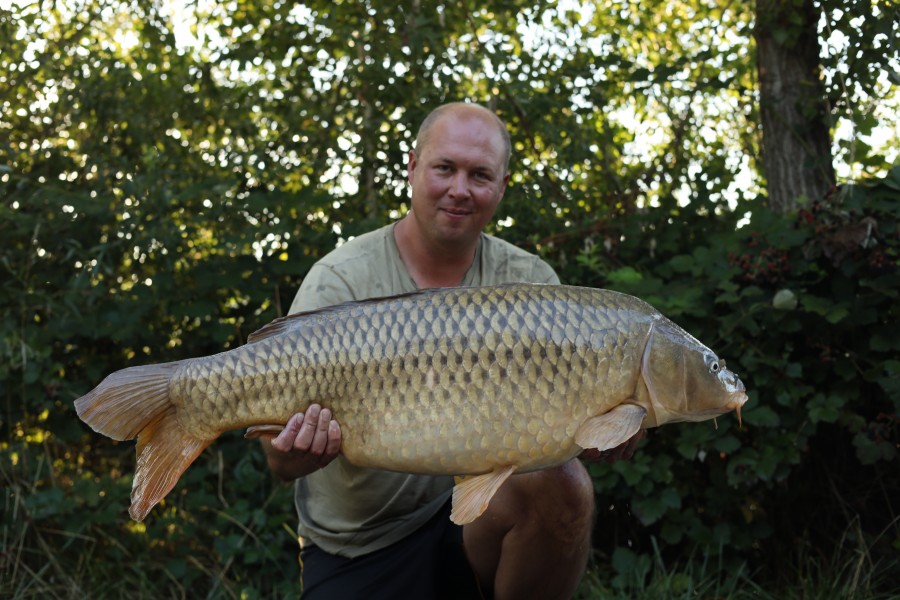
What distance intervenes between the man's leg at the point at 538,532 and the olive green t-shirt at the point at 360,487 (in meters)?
0.12

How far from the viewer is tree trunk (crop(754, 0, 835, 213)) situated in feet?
9.82

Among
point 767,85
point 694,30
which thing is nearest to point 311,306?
point 767,85

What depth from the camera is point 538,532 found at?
1.87 meters

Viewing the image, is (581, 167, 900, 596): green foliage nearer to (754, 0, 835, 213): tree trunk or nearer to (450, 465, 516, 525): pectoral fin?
(754, 0, 835, 213): tree trunk

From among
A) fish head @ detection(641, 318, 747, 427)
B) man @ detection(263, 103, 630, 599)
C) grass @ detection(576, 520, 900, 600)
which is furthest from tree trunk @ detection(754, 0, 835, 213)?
fish head @ detection(641, 318, 747, 427)

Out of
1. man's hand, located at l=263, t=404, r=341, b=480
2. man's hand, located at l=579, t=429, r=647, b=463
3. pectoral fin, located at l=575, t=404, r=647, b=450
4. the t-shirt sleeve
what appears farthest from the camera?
the t-shirt sleeve

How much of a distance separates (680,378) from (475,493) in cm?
33

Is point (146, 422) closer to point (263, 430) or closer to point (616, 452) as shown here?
point (263, 430)

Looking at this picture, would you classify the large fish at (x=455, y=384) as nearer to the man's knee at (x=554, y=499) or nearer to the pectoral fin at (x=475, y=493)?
the pectoral fin at (x=475, y=493)

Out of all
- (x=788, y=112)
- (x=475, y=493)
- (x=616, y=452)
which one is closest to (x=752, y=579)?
(x=616, y=452)

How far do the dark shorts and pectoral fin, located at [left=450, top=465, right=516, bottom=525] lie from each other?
19.3 inches

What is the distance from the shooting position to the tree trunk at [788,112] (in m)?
2.99

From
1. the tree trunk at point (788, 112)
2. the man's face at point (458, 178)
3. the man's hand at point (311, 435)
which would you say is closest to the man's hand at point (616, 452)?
the man's hand at point (311, 435)

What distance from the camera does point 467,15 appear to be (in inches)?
124
